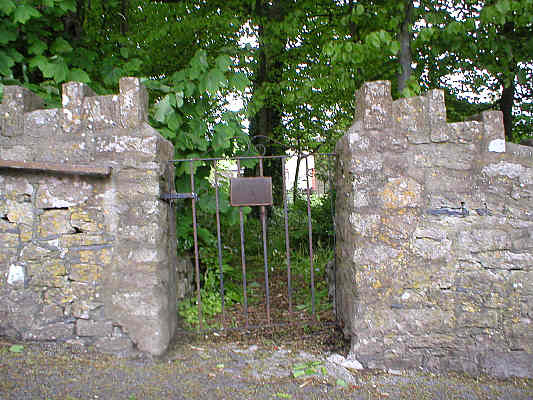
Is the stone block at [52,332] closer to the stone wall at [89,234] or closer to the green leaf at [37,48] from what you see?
the stone wall at [89,234]

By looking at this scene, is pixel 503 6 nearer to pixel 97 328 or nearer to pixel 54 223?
pixel 54 223

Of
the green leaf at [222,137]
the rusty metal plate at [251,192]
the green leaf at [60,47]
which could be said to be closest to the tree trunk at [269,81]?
the green leaf at [222,137]

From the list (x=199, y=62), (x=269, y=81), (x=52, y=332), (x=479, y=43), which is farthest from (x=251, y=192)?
(x=269, y=81)

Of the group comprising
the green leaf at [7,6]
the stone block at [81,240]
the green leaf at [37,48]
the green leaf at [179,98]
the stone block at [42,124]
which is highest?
the green leaf at [7,6]

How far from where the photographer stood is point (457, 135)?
9.37 ft

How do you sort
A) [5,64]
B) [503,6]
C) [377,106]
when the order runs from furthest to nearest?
[503,6] → [5,64] → [377,106]

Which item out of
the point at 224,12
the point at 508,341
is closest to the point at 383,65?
the point at 224,12

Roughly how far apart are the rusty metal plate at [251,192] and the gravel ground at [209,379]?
4.05ft

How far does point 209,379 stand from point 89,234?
1.40m

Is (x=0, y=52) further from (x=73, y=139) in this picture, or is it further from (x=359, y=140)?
(x=359, y=140)

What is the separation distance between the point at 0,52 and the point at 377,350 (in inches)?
160

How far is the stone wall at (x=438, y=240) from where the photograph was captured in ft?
9.25

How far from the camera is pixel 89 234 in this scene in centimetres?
299

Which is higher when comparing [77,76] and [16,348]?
[77,76]
